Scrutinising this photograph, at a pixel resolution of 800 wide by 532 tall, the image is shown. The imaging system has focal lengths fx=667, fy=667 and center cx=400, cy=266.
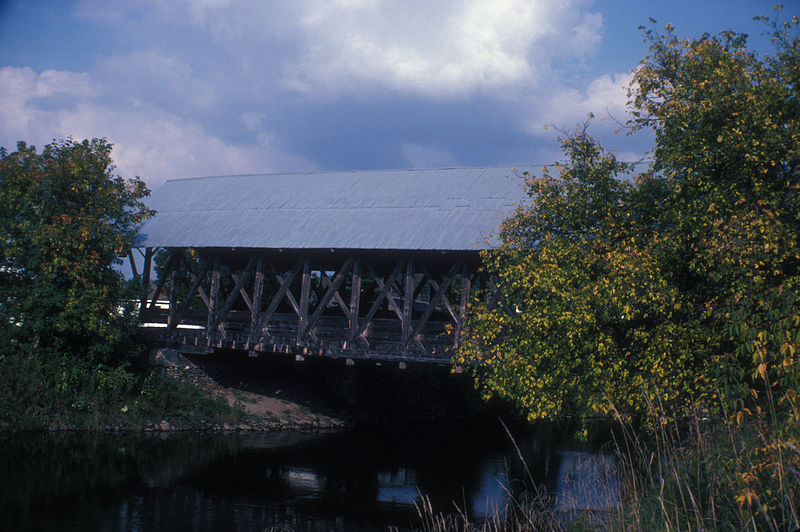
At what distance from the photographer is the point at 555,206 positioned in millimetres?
12102

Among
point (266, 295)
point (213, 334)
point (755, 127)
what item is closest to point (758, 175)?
point (755, 127)

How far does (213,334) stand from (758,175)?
1550 centimetres

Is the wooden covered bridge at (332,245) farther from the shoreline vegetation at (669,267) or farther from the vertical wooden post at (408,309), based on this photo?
the shoreline vegetation at (669,267)

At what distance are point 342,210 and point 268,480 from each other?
8.19 metres

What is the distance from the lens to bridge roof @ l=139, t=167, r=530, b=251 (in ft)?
56.9

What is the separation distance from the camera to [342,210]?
→ 19.8 m

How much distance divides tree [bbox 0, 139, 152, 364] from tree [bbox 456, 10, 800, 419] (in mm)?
11878

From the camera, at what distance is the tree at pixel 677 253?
930 centimetres

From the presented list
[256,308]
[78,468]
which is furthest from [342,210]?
[78,468]

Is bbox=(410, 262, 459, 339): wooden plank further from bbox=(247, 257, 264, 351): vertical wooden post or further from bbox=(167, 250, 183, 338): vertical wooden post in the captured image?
bbox=(167, 250, 183, 338): vertical wooden post

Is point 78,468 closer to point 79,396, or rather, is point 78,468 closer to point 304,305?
point 79,396

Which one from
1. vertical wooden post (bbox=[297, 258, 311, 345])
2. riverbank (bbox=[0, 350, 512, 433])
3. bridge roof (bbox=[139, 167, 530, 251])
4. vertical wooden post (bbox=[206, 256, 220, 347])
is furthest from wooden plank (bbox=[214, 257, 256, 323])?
riverbank (bbox=[0, 350, 512, 433])

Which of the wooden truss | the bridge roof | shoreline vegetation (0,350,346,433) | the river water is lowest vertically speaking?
the river water

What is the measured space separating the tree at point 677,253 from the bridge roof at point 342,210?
186 inches
